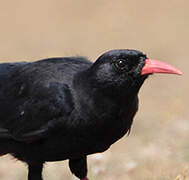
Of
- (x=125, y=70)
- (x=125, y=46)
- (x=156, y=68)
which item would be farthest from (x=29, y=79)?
(x=125, y=46)

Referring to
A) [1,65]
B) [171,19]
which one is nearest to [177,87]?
[171,19]

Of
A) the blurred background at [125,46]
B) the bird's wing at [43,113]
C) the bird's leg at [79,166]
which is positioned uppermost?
the bird's wing at [43,113]

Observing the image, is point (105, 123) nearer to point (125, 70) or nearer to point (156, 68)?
point (125, 70)

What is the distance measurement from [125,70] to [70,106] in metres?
0.72

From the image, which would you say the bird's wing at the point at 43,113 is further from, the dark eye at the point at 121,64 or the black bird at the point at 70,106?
the dark eye at the point at 121,64

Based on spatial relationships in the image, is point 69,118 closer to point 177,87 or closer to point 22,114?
point 22,114

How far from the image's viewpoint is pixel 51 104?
686 centimetres

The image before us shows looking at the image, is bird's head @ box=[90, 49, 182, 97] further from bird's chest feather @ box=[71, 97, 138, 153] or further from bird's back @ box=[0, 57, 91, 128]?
bird's back @ box=[0, 57, 91, 128]

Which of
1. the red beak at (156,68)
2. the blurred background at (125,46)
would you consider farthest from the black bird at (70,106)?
the blurred background at (125,46)

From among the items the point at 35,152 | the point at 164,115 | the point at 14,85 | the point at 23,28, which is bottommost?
the point at 23,28

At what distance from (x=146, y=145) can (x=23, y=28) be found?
9.45 metres

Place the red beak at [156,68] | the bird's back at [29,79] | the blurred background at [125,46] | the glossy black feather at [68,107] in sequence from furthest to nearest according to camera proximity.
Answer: the blurred background at [125,46] < the bird's back at [29,79] < the glossy black feather at [68,107] < the red beak at [156,68]

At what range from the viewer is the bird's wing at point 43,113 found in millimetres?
6691

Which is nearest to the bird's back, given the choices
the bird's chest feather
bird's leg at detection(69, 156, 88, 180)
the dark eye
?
the bird's chest feather
